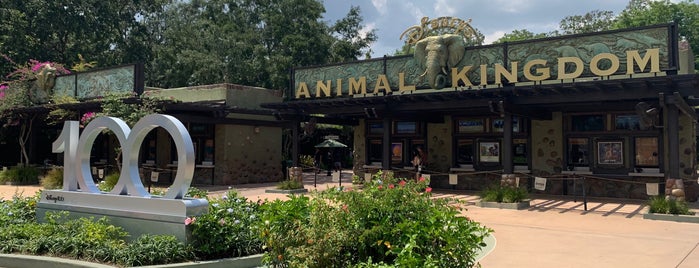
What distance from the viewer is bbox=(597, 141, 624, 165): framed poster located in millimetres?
16459

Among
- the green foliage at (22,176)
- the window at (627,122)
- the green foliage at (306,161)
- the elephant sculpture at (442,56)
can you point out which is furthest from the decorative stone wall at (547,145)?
the green foliage at (22,176)

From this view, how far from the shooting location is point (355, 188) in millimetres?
6020

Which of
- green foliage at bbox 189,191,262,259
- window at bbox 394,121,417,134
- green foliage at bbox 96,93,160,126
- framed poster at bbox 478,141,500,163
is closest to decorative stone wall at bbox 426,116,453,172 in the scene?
window at bbox 394,121,417,134

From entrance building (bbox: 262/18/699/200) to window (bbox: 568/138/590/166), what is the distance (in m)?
0.03

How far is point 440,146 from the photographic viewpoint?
2009cm

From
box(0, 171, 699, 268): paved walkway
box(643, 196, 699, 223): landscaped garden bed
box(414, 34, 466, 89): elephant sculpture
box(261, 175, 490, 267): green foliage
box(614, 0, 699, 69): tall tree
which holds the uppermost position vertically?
box(614, 0, 699, 69): tall tree

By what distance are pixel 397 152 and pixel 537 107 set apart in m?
6.58

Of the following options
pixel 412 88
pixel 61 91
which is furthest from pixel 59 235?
pixel 61 91

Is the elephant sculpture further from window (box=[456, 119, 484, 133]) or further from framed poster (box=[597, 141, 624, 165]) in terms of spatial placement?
framed poster (box=[597, 141, 624, 165])

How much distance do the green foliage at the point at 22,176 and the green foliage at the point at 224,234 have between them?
1942 cm

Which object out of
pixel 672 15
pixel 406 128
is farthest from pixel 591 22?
pixel 406 128

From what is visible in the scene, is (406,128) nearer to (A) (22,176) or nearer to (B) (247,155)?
(B) (247,155)

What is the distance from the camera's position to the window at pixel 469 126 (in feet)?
62.7

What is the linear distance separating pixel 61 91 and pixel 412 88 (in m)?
16.8
